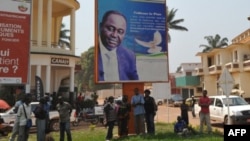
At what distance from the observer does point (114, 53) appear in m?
15.0

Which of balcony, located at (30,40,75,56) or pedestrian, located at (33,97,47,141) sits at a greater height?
balcony, located at (30,40,75,56)

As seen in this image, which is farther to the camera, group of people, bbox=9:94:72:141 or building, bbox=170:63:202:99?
building, bbox=170:63:202:99

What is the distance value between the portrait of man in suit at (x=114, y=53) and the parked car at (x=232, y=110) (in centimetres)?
547

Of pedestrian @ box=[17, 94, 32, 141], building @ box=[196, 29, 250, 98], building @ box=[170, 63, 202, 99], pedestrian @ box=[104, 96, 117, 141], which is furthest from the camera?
building @ box=[170, 63, 202, 99]

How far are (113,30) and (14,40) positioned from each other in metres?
6.68

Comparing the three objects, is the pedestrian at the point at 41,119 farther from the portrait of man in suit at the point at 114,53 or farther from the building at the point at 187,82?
the building at the point at 187,82

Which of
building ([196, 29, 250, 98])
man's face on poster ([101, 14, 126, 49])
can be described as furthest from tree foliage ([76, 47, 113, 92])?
man's face on poster ([101, 14, 126, 49])

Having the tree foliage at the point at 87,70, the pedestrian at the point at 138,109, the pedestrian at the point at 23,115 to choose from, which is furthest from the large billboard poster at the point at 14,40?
the tree foliage at the point at 87,70

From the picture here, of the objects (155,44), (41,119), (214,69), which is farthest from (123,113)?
(214,69)

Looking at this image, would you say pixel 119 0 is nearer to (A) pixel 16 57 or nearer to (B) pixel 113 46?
(B) pixel 113 46

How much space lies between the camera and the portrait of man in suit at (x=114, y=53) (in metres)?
14.8

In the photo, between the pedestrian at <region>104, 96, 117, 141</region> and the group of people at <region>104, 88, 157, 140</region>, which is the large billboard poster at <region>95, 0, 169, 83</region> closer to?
the group of people at <region>104, 88, 157, 140</region>

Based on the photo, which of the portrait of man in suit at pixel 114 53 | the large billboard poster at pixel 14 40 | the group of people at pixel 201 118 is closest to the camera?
the large billboard poster at pixel 14 40

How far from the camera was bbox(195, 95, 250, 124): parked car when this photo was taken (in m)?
17.6
